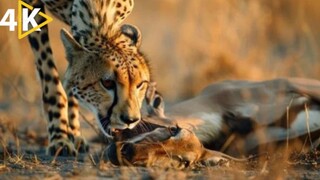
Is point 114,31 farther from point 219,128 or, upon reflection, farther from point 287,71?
point 287,71

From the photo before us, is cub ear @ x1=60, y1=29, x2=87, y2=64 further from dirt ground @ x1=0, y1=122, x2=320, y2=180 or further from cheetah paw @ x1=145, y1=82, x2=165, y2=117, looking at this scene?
dirt ground @ x1=0, y1=122, x2=320, y2=180

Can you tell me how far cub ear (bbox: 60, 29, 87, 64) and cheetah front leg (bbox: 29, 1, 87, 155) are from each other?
2.16 feet

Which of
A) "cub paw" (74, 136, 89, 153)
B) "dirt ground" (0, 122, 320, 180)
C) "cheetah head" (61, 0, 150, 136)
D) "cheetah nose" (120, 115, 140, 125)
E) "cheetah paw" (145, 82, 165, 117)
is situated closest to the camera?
"dirt ground" (0, 122, 320, 180)

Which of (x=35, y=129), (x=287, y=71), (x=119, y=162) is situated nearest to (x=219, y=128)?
(x=119, y=162)

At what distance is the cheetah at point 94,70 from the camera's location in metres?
4.97

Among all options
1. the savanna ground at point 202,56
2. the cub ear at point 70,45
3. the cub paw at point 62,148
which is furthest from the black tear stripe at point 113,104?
the cub paw at point 62,148

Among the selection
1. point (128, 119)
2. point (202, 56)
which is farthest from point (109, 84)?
point (202, 56)

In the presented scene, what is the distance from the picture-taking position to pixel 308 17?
37.0 ft

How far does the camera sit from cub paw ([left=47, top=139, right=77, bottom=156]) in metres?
5.83

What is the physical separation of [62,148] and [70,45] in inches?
29.3

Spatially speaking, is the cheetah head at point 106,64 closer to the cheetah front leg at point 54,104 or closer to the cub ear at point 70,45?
the cub ear at point 70,45

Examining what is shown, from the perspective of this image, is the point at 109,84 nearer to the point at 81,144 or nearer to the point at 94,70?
the point at 94,70

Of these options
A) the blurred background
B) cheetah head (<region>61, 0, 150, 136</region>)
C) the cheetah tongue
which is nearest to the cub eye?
cheetah head (<region>61, 0, 150, 136</region>)

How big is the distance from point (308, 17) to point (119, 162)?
7.11m
